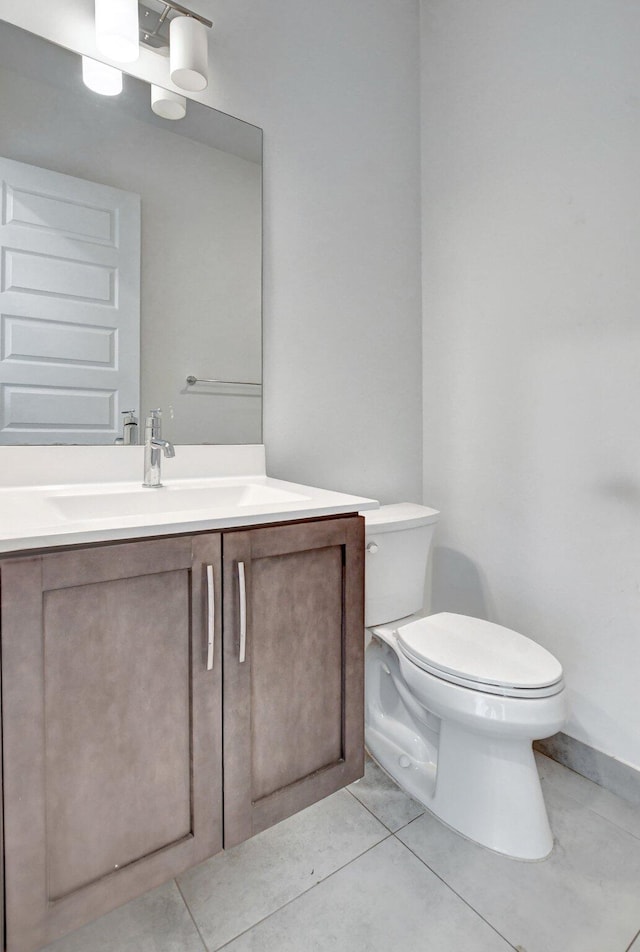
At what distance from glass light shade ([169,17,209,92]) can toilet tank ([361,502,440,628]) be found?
4.26ft

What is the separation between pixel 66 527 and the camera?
0.83 meters

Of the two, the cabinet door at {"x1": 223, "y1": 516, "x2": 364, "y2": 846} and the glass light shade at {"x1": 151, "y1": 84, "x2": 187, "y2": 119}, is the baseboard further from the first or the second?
the glass light shade at {"x1": 151, "y1": 84, "x2": 187, "y2": 119}

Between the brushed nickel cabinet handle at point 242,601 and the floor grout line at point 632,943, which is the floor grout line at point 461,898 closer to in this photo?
the floor grout line at point 632,943

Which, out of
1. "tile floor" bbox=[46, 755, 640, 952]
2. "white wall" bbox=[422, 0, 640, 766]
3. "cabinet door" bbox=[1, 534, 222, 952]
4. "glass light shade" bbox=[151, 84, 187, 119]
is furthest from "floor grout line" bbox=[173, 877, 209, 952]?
"glass light shade" bbox=[151, 84, 187, 119]

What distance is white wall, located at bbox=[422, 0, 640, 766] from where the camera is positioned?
4.75ft

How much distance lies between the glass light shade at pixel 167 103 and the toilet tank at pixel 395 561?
49.4 inches

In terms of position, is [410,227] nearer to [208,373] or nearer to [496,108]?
[496,108]

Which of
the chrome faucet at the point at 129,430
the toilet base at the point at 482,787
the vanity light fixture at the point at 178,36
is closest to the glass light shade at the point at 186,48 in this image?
the vanity light fixture at the point at 178,36

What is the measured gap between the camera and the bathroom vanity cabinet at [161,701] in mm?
801

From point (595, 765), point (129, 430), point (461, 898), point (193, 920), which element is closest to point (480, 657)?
point (461, 898)

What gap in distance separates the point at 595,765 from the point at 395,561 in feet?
2.74

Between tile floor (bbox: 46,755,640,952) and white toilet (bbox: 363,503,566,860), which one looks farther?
white toilet (bbox: 363,503,566,860)

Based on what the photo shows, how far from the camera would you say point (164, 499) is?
1.28 meters

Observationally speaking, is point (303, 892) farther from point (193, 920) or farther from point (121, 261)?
point (121, 261)
